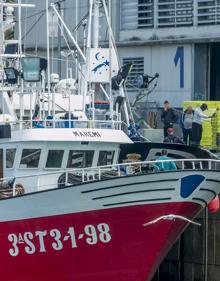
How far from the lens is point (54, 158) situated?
1969cm

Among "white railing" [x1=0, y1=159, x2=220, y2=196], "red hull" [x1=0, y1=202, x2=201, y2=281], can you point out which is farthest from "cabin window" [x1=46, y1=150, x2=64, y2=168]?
"red hull" [x1=0, y1=202, x2=201, y2=281]

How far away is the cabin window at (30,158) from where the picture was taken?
19.6 m

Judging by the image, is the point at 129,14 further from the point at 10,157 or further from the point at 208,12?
the point at 10,157

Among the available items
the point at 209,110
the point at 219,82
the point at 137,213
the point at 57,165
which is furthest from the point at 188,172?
the point at 219,82

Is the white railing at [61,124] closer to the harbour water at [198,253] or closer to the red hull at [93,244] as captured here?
the red hull at [93,244]

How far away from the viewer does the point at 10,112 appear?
72.6ft

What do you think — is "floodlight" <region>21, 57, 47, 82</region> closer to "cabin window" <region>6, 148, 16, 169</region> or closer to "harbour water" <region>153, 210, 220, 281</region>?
"cabin window" <region>6, 148, 16, 169</region>

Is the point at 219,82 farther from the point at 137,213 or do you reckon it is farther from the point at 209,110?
the point at 137,213

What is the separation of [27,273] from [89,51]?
4.85 m

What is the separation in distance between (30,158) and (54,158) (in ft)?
1.49

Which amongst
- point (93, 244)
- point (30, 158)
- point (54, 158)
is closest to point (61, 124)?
point (54, 158)

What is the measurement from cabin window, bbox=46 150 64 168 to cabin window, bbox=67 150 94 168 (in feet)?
0.57

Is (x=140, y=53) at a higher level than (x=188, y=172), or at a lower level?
higher

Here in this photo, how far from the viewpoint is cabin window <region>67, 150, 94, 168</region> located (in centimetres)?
1973
